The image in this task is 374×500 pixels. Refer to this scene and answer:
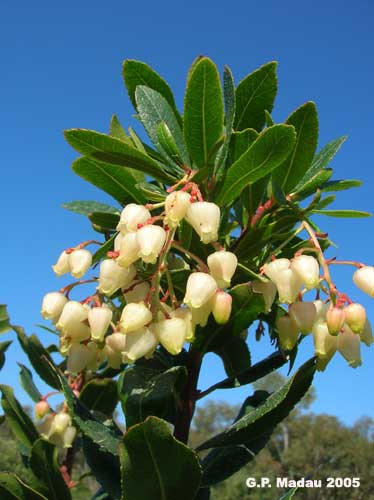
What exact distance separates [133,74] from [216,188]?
1.35ft

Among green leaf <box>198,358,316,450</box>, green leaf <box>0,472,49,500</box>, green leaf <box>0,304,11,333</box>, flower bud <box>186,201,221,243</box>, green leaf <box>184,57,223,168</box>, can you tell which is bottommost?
green leaf <box>0,472,49,500</box>

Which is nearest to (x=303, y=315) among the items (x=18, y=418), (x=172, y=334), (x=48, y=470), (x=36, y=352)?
(x=172, y=334)

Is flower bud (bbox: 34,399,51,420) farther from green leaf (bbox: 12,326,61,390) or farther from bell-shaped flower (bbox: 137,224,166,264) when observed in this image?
bell-shaped flower (bbox: 137,224,166,264)

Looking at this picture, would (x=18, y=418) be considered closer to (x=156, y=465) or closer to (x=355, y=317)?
(x=156, y=465)

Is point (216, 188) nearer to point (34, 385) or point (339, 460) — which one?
point (34, 385)

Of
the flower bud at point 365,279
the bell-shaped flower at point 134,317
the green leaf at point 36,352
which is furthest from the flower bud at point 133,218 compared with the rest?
the green leaf at point 36,352

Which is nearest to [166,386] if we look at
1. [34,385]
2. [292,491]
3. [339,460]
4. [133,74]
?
[292,491]

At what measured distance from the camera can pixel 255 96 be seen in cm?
152

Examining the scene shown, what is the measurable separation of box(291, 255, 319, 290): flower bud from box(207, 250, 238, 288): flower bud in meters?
0.15

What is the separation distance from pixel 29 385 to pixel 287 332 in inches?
51.0

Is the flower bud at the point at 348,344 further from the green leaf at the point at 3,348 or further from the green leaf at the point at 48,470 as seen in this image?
the green leaf at the point at 3,348

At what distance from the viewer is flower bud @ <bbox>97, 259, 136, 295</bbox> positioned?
1.26m

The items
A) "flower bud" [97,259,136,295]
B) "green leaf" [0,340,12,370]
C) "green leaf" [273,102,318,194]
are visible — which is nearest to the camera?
"flower bud" [97,259,136,295]

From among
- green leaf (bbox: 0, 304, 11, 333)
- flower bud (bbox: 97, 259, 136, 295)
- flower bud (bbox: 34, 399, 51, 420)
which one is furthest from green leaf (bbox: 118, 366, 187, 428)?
green leaf (bbox: 0, 304, 11, 333)
